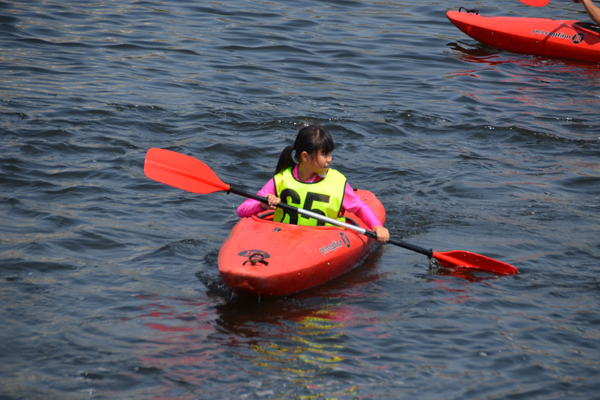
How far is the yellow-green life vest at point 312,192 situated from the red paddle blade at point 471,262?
2.91 ft

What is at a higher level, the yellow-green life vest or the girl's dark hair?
the girl's dark hair

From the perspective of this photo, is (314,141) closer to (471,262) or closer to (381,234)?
(381,234)

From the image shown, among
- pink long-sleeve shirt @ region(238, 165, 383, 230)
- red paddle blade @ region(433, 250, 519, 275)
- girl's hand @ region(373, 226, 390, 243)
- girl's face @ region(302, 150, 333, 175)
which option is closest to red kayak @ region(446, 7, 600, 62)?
red paddle blade @ region(433, 250, 519, 275)

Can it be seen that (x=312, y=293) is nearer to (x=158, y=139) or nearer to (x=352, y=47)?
(x=158, y=139)

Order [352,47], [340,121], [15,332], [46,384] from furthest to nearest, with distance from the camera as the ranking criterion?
[352,47]
[340,121]
[15,332]
[46,384]

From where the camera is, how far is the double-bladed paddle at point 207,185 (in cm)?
462

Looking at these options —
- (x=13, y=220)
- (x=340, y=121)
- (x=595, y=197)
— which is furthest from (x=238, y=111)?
(x=595, y=197)

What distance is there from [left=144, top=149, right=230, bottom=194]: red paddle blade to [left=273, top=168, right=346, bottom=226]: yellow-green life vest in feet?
1.79

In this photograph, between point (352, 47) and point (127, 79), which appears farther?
point (352, 47)

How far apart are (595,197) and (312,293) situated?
3516mm

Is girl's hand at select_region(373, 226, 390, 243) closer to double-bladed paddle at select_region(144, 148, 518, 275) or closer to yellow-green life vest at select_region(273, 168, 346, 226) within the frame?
double-bladed paddle at select_region(144, 148, 518, 275)

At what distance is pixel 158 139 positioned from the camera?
23.8 ft

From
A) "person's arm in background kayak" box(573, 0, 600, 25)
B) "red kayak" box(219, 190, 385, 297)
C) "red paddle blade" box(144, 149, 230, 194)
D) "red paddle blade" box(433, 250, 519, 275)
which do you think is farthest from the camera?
"person's arm in background kayak" box(573, 0, 600, 25)

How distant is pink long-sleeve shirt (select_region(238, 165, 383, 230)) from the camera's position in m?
4.59
